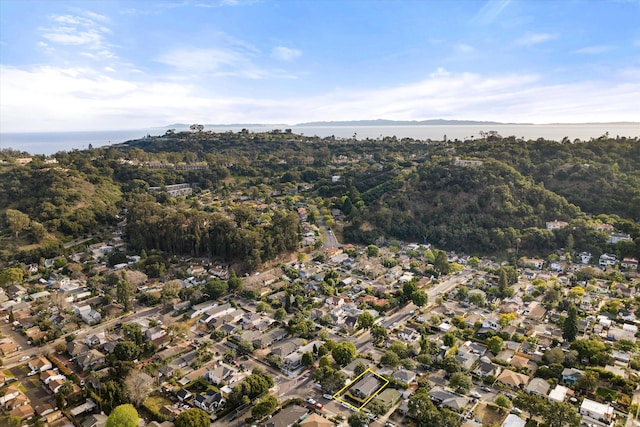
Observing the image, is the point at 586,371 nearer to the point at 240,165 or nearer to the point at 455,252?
the point at 455,252

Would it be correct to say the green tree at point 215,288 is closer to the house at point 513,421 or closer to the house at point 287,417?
the house at point 287,417

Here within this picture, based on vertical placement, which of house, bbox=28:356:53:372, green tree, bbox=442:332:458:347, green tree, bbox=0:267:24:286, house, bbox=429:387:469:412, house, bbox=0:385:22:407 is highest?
green tree, bbox=0:267:24:286

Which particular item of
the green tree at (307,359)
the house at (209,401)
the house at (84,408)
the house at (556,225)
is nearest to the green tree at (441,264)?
the house at (556,225)

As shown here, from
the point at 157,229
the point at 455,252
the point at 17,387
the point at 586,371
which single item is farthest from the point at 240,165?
the point at 586,371

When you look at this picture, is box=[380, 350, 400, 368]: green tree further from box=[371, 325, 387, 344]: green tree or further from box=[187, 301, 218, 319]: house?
box=[187, 301, 218, 319]: house

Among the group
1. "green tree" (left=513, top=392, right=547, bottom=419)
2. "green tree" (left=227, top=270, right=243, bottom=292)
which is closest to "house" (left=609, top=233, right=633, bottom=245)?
"green tree" (left=513, top=392, right=547, bottom=419)

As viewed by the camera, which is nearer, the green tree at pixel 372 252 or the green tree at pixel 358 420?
the green tree at pixel 358 420
